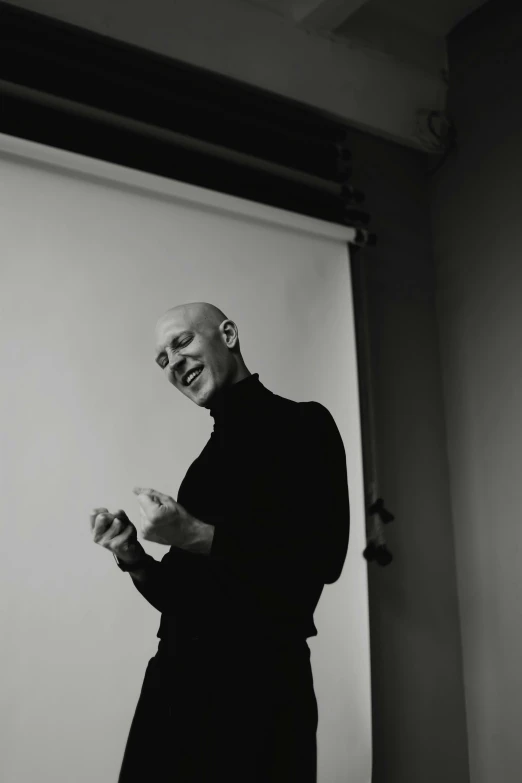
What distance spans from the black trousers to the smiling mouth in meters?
0.51

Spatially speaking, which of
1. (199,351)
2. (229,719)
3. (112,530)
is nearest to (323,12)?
(199,351)

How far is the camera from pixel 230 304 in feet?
5.99

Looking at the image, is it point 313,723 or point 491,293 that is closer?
point 313,723

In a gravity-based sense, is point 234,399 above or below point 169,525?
above

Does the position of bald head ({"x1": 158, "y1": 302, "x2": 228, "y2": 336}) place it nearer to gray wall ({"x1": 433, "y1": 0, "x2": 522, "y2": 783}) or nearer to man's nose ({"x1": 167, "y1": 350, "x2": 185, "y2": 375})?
man's nose ({"x1": 167, "y1": 350, "x2": 185, "y2": 375})

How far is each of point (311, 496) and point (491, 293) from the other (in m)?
1.01

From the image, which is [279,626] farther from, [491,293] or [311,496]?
[491,293]

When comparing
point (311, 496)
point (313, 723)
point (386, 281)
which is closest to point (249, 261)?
point (386, 281)

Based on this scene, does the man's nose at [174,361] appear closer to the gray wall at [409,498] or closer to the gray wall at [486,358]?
the gray wall at [409,498]

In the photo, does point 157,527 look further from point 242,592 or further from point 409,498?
point 409,498

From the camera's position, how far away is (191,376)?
158cm

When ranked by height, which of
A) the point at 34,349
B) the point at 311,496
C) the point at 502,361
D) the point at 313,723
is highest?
the point at 502,361

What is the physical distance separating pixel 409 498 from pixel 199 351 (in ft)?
2.75

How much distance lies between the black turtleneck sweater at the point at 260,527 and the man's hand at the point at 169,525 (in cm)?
7
